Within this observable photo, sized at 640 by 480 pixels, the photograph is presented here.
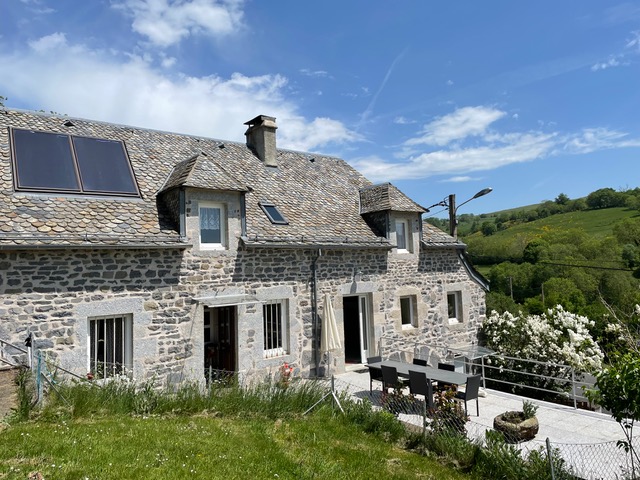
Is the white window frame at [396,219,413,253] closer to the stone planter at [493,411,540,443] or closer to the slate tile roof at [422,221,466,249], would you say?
the slate tile roof at [422,221,466,249]

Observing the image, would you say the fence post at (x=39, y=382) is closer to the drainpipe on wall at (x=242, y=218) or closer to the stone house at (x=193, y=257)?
the stone house at (x=193, y=257)

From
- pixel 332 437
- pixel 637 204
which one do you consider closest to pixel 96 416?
pixel 332 437

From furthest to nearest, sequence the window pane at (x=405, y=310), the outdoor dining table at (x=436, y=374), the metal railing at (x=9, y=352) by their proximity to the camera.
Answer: the window pane at (x=405, y=310), the outdoor dining table at (x=436, y=374), the metal railing at (x=9, y=352)

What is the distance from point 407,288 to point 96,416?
1003cm

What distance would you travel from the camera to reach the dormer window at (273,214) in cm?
1232

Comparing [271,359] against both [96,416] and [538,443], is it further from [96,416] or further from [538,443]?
[538,443]

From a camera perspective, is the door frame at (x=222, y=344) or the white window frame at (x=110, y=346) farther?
the door frame at (x=222, y=344)

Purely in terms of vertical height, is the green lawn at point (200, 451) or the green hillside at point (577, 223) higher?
the green hillside at point (577, 223)

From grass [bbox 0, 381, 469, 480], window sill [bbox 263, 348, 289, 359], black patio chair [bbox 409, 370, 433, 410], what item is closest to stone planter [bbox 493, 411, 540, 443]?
black patio chair [bbox 409, 370, 433, 410]

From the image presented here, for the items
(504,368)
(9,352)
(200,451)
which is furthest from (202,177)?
(504,368)

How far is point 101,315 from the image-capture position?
29.7 ft

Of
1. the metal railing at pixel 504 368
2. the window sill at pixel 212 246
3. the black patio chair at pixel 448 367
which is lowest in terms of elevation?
the metal railing at pixel 504 368

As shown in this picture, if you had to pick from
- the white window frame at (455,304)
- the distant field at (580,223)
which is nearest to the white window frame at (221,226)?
the white window frame at (455,304)

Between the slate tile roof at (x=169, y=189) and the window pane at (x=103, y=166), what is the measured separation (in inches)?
11.1
